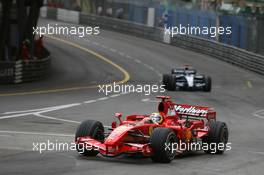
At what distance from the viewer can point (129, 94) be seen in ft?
123

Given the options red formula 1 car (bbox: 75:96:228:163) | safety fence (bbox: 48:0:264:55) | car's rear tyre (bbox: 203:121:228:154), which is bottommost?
safety fence (bbox: 48:0:264:55)

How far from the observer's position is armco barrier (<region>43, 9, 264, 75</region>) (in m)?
52.8

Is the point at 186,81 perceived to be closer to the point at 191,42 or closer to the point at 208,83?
the point at 208,83

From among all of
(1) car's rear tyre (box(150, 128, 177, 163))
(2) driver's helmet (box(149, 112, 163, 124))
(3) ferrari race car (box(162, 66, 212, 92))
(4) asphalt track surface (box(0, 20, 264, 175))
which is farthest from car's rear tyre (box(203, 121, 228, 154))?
(3) ferrari race car (box(162, 66, 212, 92))

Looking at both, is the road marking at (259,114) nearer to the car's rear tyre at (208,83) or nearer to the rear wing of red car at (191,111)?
the car's rear tyre at (208,83)

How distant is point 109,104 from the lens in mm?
32562

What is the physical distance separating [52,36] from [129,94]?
33.1 meters

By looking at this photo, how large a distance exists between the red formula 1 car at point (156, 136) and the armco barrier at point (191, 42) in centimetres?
3220

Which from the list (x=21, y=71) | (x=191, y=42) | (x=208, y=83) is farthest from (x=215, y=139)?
(x=191, y=42)

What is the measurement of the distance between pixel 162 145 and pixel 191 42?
150ft

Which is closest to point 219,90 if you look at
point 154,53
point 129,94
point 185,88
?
point 185,88

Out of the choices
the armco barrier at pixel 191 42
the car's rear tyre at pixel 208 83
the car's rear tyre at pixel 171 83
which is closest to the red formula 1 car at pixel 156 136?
the car's rear tyre at pixel 171 83

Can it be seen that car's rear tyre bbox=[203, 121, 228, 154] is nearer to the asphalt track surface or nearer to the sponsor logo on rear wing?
the asphalt track surface

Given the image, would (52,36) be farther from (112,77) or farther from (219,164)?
(219,164)
